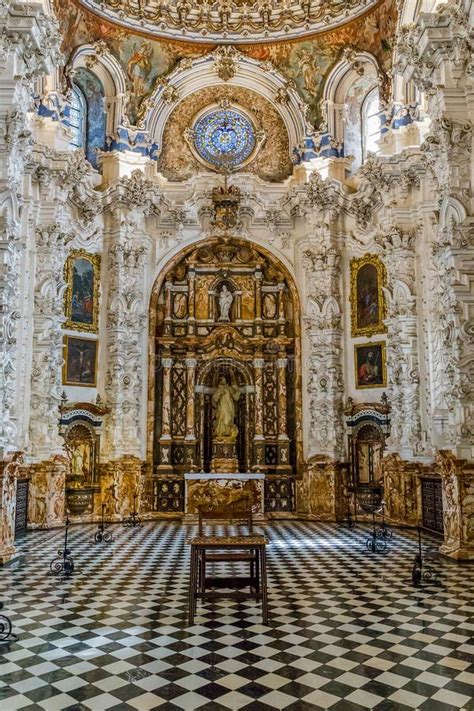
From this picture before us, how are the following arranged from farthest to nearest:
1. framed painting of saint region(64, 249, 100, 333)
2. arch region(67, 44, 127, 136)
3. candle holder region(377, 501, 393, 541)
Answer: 1. arch region(67, 44, 127, 136)
2. framed painting of saint region(64, 249, 100, 333)
3. candle holder region(377, 501, 393, 541)

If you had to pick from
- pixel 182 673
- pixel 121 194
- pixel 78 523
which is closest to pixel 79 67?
pixel 121 194

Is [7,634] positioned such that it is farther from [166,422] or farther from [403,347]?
[403,347]

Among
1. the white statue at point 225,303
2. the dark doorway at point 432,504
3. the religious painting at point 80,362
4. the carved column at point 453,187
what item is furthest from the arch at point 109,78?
the dark doorway at point 432,504

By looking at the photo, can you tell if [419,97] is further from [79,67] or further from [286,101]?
[79,67]

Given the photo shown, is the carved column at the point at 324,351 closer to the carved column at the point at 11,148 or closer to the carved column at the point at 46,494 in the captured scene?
the carved column at the point at 46,494

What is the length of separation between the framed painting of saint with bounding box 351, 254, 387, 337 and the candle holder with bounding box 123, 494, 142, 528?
878 cm

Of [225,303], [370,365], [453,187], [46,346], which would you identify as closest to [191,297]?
[225,303]

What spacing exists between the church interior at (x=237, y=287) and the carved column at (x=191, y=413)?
0.08m

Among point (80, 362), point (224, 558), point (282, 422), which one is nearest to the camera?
point (224, 558)

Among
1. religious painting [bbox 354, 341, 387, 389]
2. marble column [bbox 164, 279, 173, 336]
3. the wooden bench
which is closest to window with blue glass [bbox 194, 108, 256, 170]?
marble column [bbox 164, 279, 173, 336]

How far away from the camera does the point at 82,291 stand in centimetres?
2008

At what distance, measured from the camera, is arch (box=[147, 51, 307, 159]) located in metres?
21.8

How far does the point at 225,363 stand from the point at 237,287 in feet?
8.88

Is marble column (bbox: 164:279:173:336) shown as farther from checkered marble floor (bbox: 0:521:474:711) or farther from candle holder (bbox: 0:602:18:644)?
candle holder (bbox: 0:602:18:644)
